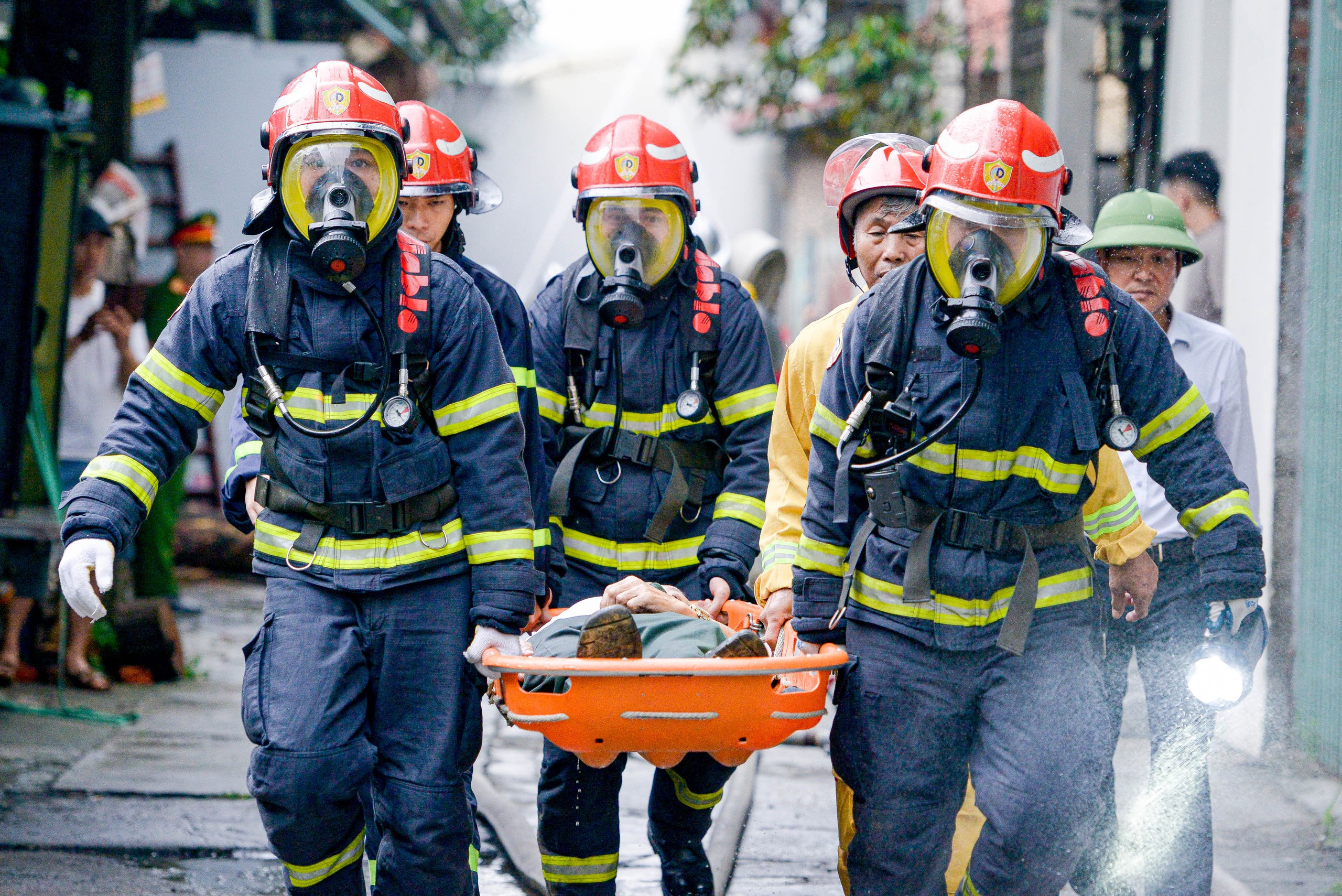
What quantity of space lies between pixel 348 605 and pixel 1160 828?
2.40 meters

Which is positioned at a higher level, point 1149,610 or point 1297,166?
point 1297,166

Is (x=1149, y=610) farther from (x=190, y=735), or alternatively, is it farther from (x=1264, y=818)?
(x=190, y=735)

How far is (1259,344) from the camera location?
22.3 feet

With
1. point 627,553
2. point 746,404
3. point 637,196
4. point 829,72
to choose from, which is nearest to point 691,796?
point 627,553

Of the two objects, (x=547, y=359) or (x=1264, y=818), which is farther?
(x=1264, y=818)

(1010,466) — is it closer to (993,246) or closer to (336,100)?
(993,246)

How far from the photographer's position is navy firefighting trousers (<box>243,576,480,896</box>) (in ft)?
11.6

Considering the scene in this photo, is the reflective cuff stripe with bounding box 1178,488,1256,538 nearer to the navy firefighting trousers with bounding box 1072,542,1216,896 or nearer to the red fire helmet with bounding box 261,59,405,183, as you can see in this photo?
the navy firefighting trousers with bounding box 1072,542,1216,896

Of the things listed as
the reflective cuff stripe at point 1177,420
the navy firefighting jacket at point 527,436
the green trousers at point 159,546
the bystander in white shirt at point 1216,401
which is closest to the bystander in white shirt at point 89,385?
the green trousers at point 159,546

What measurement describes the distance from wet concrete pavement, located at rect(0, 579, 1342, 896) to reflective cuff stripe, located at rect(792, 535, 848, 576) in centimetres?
163

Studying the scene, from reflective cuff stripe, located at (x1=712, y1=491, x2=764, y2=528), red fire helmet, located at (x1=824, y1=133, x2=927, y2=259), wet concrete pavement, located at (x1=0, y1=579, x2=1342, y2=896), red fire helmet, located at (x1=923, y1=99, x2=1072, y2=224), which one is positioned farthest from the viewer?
wet concrete pavement, located at (x1=0, y1=579, x2=1342, y2=896)

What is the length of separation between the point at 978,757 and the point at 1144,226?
2.03 meters

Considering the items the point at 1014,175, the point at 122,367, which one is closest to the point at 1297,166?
the point at 1014,175

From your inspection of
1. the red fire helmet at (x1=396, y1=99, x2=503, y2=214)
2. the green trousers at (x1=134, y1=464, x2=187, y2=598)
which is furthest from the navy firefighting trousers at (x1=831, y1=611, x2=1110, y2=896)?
the green trousers at (x1=134, y1=464, x2=187, y2=598)
